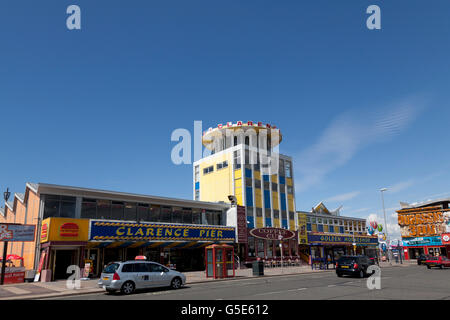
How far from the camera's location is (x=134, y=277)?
18.0 meters

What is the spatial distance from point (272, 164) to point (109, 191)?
2454cm

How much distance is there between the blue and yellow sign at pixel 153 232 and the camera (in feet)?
95.8

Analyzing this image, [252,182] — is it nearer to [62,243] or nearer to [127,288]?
[62,243]

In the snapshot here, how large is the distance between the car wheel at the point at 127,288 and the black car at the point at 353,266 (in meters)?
14.7

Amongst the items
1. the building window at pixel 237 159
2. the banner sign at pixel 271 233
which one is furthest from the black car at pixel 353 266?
the building window at pixel 237 159

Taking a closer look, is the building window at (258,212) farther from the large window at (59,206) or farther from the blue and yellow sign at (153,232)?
the large window at (59,206)

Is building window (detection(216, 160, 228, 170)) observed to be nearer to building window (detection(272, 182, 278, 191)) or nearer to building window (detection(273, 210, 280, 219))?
building window (detection(272, 182, 278, 191))

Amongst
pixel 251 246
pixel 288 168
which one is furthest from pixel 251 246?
pixel 288 168

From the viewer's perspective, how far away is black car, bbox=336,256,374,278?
79.8 ft

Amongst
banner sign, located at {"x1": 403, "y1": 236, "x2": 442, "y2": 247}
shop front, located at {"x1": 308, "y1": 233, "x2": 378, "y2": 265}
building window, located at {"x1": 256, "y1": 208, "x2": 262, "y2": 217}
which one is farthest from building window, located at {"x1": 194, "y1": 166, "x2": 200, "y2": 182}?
banner sign, located at {"x1": 403, "y1": 236, "x2": 442, "y2": 247}

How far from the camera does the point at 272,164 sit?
5000 centimetres

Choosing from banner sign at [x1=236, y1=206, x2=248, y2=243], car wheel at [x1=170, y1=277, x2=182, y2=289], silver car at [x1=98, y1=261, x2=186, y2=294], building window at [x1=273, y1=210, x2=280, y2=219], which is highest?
building window at [x1=273, y1=210, x2=280, y2=219]

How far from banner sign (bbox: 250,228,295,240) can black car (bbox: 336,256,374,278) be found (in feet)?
57.4
